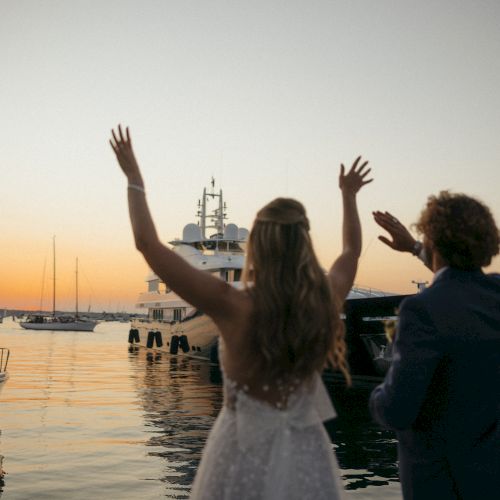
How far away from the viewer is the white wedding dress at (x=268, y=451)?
7.35 feet

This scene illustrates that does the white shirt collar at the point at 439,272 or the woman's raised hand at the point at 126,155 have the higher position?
the woman's raised hand at the point at 126,155

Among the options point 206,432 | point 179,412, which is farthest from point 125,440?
point 179,412

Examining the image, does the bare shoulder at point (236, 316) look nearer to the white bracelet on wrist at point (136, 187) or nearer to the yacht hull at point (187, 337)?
the white bracelet on wrist at point (136, 187)

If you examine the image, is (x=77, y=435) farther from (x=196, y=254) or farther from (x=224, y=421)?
(x=196, y=254)

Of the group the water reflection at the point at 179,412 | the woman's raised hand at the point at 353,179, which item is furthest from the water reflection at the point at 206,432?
the woman's raised hand at the point at 353,179

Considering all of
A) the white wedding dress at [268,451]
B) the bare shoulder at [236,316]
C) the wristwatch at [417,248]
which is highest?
the wristwatch at [417,248]

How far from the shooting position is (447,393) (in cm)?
213

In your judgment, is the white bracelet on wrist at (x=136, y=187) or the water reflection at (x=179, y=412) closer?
the white bracelet on wrist at (x=136, y=187)

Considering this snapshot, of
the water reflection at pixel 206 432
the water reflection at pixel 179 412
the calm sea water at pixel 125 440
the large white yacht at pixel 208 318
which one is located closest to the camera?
the calm sea water at pixel 125 440

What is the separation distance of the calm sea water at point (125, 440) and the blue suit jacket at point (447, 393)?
668 centimetres

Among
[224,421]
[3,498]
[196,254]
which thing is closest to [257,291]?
[224,421]

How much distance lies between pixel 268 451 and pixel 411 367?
61 centimetres

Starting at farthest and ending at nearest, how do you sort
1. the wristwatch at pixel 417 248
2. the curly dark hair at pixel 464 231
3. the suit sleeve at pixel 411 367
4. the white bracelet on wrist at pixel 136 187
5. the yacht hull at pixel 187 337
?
the yacht hull at pixel 187 337 < the wristwatch at pixel 417 248 < the white bracelet on wrist at pixel 136 187 < the curly dark hair at pixel 464 231 < the suit sleeve at pixel 411 367

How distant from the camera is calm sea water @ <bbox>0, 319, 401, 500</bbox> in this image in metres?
8.77
